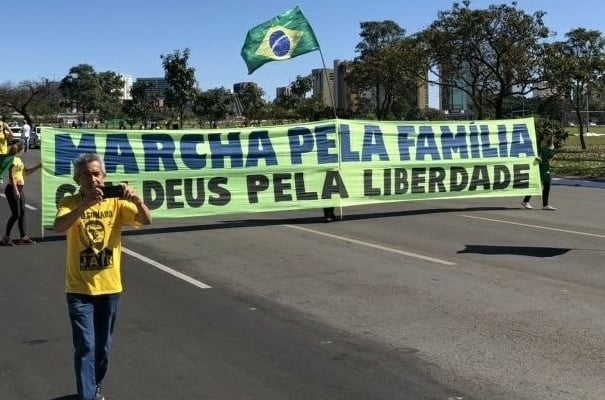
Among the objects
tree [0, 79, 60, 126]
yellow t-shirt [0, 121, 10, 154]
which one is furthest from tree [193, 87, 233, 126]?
yellow t-shirt [0, 121, 10, 154]

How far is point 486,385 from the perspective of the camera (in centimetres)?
470

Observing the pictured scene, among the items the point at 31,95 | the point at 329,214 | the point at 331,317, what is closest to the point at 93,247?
the point at 331,317

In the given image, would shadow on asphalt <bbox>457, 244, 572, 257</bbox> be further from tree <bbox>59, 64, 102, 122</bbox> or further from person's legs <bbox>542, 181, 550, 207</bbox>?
tree <bbox>59, 64, 102, 122</bbox>

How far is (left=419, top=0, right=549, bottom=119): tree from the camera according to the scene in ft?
103

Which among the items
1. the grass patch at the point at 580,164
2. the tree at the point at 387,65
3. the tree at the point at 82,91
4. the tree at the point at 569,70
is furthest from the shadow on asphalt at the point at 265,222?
the tree at the point at 82,91

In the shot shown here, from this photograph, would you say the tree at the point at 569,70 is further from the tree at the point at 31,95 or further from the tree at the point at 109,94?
the tree at the point at 109,94

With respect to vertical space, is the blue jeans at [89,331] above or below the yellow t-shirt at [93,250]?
below

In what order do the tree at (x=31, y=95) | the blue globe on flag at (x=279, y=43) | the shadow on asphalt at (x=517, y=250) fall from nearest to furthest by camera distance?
the shadow on asphalt at (x=517, y=250), the blue globe on flag at (x=279, y=43), the tree at (x=31, y=95)

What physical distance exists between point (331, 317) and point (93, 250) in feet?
9.56

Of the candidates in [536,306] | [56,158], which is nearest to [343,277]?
[536,306]

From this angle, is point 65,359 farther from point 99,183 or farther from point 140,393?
point 99,183

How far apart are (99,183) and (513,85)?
31882 millimetres

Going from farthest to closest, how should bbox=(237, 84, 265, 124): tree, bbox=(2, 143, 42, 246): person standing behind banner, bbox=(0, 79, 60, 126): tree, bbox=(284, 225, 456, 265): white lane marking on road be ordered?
bbox=(0, 79, 60, 126): tree
bbox=(237, 84, 265, 124): tree
bbox=(2, 143, 42, 246): person standing behind banner
bbox=(284, 225, 456, 265): white lane marking on road

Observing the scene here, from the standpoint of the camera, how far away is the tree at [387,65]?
1439 inches
